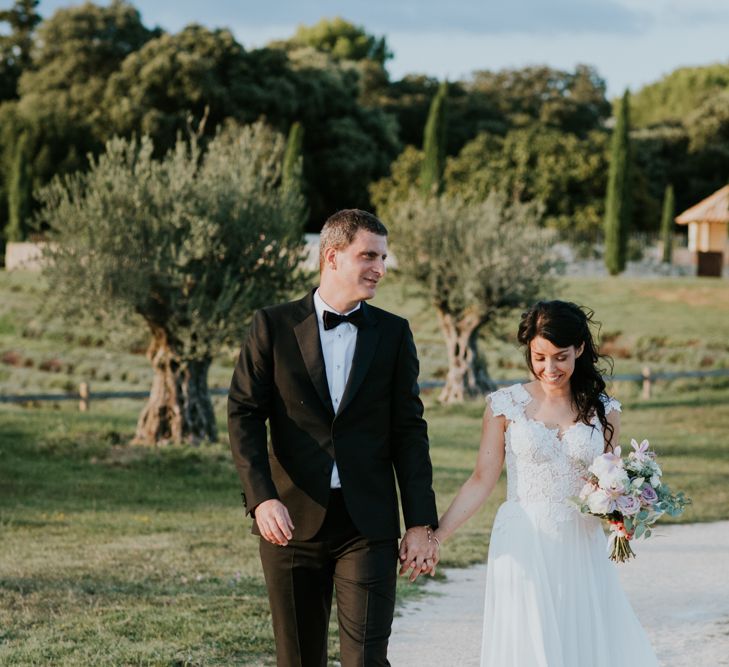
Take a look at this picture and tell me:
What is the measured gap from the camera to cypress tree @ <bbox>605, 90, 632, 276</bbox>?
1714 inches

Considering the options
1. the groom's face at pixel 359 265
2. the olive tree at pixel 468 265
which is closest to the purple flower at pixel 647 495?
the groom's face at pixel 359 265

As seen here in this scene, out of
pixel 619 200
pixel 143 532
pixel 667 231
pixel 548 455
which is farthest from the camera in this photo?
pixel 667 231

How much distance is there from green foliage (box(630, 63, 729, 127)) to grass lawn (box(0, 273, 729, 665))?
47.8 m

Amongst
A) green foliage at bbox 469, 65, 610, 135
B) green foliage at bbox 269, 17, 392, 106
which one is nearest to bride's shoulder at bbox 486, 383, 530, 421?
green foliage at bbox 469, 65, 610, 135

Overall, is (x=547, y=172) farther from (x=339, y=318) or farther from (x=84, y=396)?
(x=339, y=318)

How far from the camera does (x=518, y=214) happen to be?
2752 centimetres

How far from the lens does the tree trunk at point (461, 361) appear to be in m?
27.0

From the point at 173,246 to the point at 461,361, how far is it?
11.3 metres

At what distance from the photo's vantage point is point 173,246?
1711 centimetres

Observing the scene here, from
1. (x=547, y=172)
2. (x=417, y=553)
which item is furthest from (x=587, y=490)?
(x=547, y=172)

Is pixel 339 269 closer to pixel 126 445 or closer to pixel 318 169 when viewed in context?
pixel 126 445

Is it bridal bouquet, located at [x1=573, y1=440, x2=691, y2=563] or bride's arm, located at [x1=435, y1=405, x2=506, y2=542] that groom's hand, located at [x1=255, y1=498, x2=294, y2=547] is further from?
bridal bouquet, located at [x1=573, y1=440, x2=691, y2=563]

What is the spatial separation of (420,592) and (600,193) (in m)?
44.3

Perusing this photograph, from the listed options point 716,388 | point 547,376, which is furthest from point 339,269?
point 716,388
